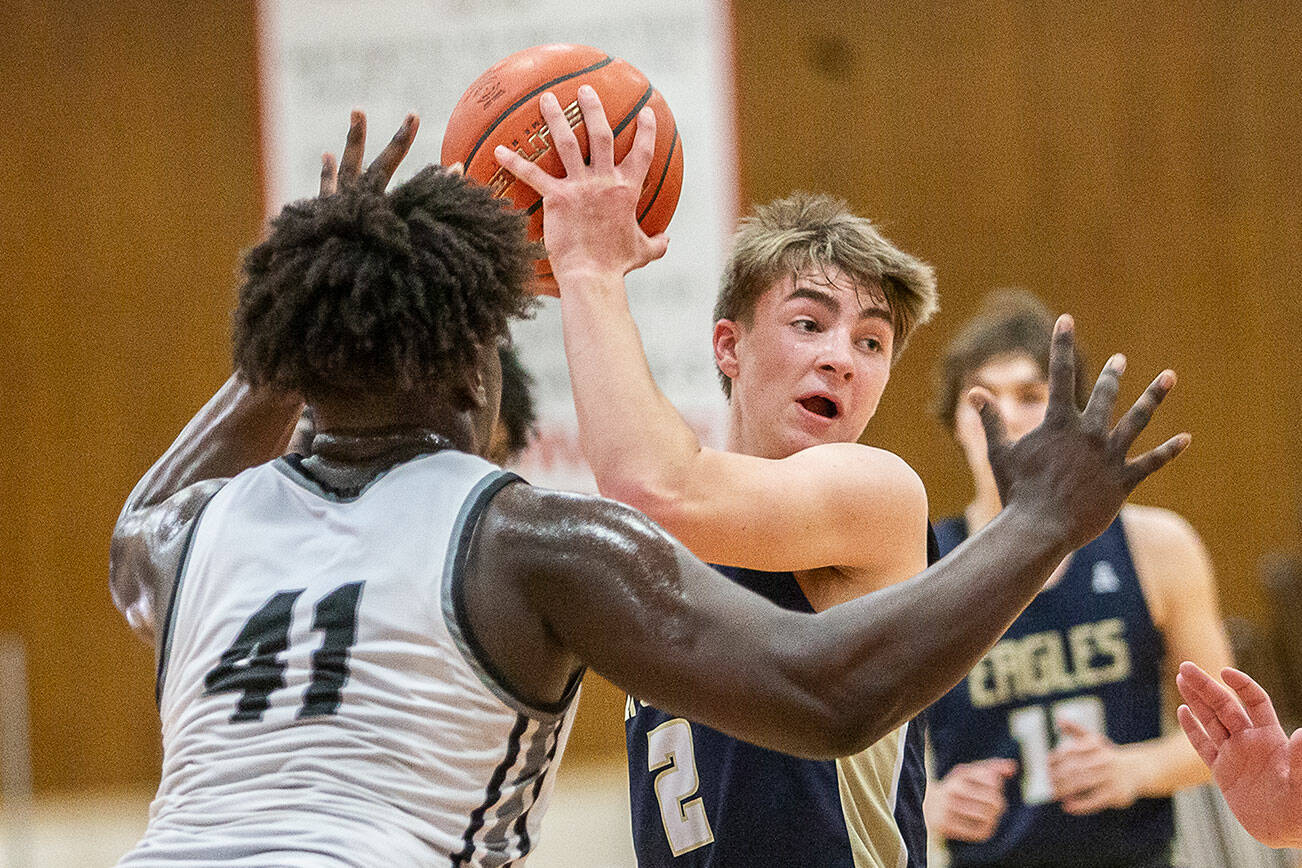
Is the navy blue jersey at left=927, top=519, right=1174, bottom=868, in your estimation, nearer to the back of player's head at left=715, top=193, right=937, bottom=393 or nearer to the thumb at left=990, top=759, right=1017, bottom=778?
the thumb at left=990, top=759, right=1017, bottom=778

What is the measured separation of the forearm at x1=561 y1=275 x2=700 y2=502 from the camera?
208 cm

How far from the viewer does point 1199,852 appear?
13.3 feet

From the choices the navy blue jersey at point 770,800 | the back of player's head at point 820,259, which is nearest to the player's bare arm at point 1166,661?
the navy blue jersey at point 770,800

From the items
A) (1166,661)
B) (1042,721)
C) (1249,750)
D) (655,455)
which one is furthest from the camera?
(1166,661)

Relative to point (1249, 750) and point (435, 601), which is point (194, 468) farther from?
Answer: point (1249, 750)

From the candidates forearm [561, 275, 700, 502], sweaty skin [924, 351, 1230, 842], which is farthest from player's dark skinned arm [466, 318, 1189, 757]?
sweaty skin [924, 351, 1230, 842]

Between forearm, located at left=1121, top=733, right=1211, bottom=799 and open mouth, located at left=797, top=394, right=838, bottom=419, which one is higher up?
open mouth, located at left=797, top=394, right=838, bottom=419

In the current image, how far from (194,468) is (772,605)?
1.03 meters

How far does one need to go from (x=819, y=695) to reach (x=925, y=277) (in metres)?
1.33

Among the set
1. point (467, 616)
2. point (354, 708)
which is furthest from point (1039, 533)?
point (354, 708)

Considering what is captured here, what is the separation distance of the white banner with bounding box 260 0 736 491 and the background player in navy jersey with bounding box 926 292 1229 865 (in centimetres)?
165

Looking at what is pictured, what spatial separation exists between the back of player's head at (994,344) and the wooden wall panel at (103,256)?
12.4 feet

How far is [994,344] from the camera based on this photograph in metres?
4.01

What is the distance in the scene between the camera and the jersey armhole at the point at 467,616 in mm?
1595
